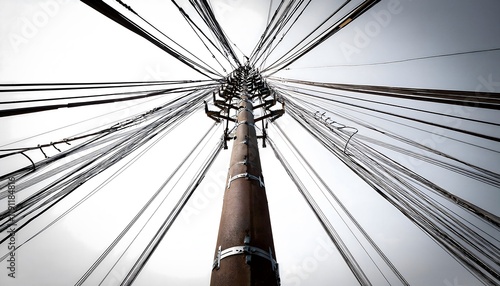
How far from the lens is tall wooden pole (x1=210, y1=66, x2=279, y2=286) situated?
5.74 ft

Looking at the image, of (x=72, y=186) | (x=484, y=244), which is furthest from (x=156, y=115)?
(x=484, y=244)

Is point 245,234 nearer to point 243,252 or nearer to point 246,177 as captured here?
point 243,252

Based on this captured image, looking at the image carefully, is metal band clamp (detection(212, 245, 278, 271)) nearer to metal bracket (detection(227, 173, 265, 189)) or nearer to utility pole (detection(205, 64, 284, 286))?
utility pole (detection(205, 64, 284, 286))

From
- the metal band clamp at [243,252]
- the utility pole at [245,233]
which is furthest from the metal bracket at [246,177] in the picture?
the metal band clamp at [243,252]

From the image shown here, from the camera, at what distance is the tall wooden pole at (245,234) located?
68.9 inches

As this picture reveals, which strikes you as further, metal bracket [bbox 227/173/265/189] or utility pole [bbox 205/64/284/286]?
metal bracket [bbox 227/173/265/189]

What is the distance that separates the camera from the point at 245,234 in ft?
6.51

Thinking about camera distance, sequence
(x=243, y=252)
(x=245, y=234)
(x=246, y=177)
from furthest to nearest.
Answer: (x=246, y=177) → (x=245, y=234) → (x=243, y=252)

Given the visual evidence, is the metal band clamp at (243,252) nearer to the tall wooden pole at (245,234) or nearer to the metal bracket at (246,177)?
the tall wooden pole at (245,234)

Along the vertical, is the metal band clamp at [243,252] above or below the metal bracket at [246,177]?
below

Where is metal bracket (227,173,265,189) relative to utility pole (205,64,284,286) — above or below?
above

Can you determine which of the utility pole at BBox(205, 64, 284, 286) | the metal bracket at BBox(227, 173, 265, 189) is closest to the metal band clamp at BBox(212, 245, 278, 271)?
the utility pole at BBox(205, 64, 284, 286)

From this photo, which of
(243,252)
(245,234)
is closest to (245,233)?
(245,234)

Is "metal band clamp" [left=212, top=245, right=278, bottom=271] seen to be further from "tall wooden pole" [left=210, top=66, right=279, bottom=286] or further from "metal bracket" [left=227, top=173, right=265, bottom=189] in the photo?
"metal bracket" [left=227, top=173, right=265, bottom=189]
